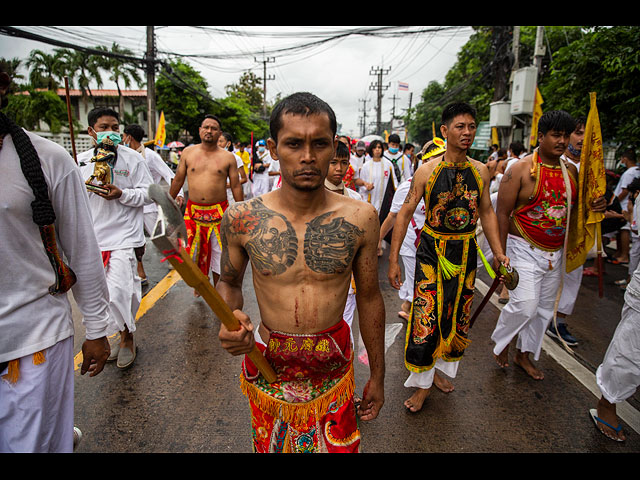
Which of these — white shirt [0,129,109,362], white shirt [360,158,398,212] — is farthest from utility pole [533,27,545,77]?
white shirt [0,129,109,362]

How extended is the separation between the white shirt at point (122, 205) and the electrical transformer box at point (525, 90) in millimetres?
11802

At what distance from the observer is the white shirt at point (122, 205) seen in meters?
3.47

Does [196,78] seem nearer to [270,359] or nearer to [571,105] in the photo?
[571,105]

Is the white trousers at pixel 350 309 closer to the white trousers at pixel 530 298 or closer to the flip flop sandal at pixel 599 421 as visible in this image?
the white trousers at pixel 530 298

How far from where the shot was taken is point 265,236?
5.65 ft

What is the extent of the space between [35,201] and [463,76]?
97.5 ft

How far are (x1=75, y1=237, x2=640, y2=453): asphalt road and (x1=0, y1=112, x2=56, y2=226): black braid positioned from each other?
1.70m

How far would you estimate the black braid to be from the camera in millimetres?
1535

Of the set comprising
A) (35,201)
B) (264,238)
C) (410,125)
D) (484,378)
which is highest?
(410,125)

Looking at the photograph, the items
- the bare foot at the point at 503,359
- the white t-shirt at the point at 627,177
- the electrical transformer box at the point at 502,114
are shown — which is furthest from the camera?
the electrical transformer box at the point at 502,114

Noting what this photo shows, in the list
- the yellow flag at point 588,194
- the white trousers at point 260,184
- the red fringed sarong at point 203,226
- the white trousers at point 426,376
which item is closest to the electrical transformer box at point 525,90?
the white trousers at point 260,184

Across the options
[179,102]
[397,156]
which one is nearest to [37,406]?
[397,156]
